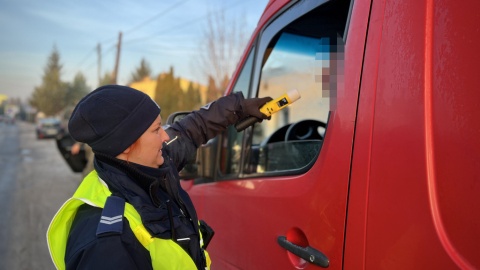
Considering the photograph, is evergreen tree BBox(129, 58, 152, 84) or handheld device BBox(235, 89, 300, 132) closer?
handheld device BBox(235, 89, 300, 132)

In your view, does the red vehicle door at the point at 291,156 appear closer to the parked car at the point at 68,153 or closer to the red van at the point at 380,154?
the red van at the point at 380,154

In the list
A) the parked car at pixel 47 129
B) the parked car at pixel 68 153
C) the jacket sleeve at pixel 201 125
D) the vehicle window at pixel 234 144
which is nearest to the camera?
the jacket sleeve at pixel 201 125

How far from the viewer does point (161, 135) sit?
4.57 feet

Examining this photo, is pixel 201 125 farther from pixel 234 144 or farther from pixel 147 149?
pixel 147 149

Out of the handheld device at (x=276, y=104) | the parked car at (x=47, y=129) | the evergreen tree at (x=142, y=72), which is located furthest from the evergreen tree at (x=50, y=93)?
the handheld device at (x=276, y=104)

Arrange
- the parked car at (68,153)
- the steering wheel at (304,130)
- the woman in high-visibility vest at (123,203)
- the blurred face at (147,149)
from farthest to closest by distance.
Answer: the parked car at (68,153), the steering wheel at (304,130), the blurred face at (147,149), the woman in high-visibility vest at (123,203)

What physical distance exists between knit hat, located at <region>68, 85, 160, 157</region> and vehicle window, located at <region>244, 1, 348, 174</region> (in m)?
0.64

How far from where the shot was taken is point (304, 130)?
8.07ft

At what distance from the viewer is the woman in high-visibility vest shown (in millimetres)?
1028

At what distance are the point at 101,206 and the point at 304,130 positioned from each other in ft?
5.22

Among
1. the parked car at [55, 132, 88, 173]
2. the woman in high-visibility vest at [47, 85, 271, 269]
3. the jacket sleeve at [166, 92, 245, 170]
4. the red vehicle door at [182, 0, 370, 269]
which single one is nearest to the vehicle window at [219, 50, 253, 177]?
the red vehicle door at [182, 0, 370, 269]

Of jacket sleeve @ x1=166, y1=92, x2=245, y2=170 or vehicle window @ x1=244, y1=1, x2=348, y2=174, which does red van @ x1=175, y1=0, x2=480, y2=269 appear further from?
jacket sleeve @ x1=166, y1=92, x2=245, y2=170

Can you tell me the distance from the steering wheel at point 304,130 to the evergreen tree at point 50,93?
7043 cm

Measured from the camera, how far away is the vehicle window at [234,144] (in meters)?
2.05
